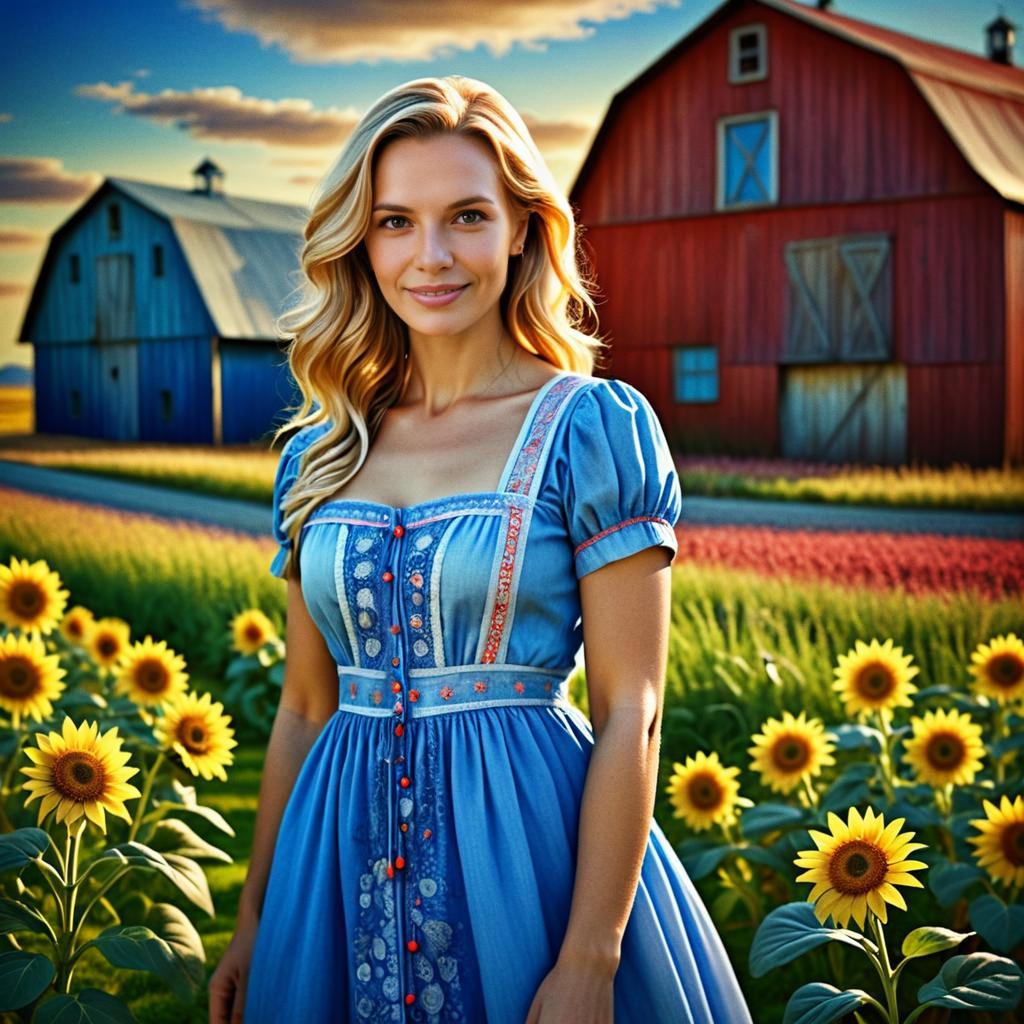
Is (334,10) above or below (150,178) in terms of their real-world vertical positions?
above

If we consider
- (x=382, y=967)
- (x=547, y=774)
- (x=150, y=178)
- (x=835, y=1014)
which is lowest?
(x=835, y=1014)

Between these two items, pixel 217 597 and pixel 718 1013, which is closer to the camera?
pixel 718 1013

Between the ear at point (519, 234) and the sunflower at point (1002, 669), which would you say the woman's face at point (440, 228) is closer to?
the ear at point (519, 234)

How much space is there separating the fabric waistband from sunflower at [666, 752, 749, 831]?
3.59 ft

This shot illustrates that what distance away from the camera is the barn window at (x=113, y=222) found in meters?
3.76

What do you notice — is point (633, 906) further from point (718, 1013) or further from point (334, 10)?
point (334, 10)

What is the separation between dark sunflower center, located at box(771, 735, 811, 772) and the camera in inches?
109

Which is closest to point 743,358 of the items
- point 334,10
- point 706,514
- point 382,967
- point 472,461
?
point 706,514

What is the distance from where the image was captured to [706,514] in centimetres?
414

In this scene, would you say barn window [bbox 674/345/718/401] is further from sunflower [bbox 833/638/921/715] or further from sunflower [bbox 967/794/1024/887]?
sunflower [bbox 967/794/1024/887]

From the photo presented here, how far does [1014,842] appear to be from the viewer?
2.36 metres

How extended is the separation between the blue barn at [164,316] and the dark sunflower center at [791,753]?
1.91 metres

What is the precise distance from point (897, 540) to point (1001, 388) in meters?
0.57

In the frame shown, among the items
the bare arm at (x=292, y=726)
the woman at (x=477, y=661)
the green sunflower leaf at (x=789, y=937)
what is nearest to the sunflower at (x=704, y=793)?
the green sunflower leaf at (x=789, y=937)
